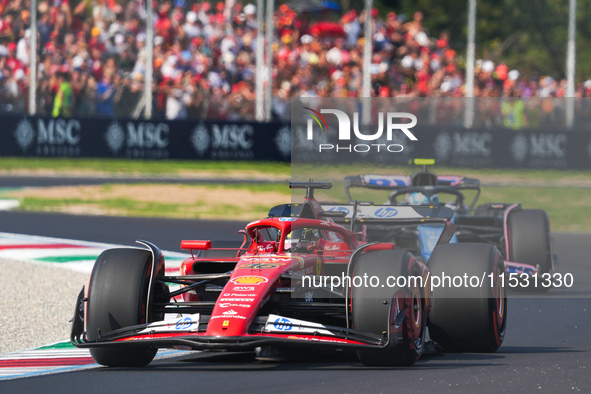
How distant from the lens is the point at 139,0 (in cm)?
2181

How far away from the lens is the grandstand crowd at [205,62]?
824 inches

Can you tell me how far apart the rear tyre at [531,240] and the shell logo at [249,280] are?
4.07 metres

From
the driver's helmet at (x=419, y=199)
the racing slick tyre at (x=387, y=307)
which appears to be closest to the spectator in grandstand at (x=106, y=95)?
the driver's helmet at (x=419, y=199)

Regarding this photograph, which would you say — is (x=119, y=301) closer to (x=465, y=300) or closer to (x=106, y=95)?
(x=465, y=300)

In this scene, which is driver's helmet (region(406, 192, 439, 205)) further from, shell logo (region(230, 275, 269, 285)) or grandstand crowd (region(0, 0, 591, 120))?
grandstand crowd (region(0, 0, 591, 120))

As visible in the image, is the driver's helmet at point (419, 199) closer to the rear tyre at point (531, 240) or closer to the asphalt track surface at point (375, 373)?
the rear tyre at point (531, 240)

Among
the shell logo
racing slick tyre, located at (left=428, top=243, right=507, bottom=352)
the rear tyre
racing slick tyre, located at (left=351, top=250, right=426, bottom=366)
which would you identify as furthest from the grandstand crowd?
racing slick tyre, located at (left=351, top=250, right=426, bottom=366)

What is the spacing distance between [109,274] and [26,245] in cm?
698

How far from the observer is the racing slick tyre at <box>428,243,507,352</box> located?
254 inches

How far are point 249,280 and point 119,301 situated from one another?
0.73 m

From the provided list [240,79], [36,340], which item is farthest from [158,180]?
[36,340]

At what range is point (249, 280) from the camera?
19.5 ft

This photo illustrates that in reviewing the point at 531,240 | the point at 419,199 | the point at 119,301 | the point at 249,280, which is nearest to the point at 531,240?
the point at 531,240

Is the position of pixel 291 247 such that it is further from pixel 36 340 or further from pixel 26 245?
pixel 26 245
